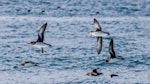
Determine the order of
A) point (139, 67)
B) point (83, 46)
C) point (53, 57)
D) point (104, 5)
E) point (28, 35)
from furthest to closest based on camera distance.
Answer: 1. point (104, 5)
2. point (28, 35)
3. point (83, 46)
4. point (53, 57)
5. point (139, 67)

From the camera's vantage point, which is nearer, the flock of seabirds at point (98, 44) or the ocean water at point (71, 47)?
the flock of seabirds at point (98, 44)

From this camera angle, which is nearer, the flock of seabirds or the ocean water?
the flock of seabirds

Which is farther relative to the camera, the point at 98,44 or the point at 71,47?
the point at 71,47

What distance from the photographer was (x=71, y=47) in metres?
47.9

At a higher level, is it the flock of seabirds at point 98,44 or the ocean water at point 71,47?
the flock of seabirds at point 98,44

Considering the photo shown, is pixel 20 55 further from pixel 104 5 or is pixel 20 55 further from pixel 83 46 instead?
pixel 104 5

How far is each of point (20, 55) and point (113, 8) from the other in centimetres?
4872

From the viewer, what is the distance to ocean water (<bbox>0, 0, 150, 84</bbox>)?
36500 mm

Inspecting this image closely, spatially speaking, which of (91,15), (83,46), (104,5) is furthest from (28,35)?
(104,5)

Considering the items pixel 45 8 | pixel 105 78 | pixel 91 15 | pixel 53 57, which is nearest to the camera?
pixel 105 78

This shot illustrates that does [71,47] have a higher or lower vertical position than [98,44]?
lower

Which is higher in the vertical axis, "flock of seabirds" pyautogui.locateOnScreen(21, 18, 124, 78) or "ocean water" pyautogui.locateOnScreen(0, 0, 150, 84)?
"flock of seabirds" pyautogui.locateOnScreen(21, 18, 124, 78)

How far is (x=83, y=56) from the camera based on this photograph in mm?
44156

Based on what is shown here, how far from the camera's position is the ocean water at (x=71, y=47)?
120 feet
